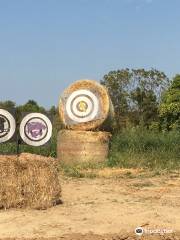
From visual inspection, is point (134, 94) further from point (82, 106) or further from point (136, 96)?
point (82, 106)

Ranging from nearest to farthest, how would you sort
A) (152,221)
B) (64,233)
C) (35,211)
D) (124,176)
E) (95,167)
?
1. (64,233)
2. (152,221)
3. (35,211)
4. (124,176)
5. (95,167)

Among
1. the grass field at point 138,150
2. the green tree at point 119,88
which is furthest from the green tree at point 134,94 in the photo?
the grass field at point 138,150

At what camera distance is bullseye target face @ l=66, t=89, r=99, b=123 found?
1419 cm

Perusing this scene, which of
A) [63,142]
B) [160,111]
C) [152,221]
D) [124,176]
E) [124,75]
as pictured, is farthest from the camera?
[124,75]

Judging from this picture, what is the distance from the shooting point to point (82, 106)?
14.3 metres

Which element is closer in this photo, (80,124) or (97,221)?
(97,221)

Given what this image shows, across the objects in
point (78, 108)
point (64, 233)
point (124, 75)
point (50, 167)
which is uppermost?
point (124, 75)

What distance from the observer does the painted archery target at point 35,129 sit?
12.9m

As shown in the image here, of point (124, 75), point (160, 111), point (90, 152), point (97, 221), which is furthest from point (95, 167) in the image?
point (124, 75)

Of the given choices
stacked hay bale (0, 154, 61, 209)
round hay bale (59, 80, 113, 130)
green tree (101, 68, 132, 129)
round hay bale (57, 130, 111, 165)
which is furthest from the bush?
green tree (101, 68, 132, 129)

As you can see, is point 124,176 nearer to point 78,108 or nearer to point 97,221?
point 78,108

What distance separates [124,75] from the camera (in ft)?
102

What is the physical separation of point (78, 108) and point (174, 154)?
264 cm

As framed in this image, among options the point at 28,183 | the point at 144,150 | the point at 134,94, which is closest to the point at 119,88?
the point at 134,94
